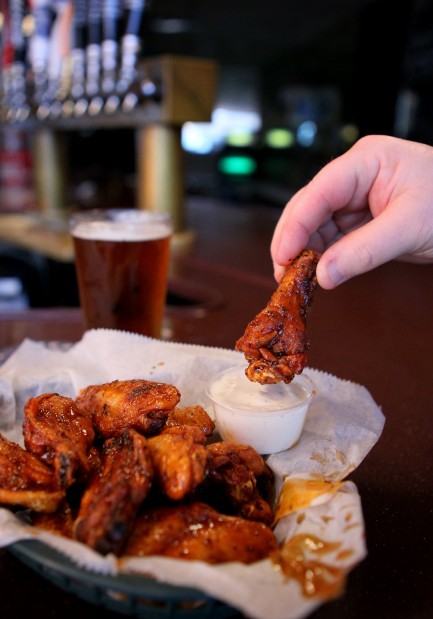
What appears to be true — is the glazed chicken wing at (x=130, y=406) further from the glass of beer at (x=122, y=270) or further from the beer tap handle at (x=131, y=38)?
the beer tap handle at (x=131, y=38)

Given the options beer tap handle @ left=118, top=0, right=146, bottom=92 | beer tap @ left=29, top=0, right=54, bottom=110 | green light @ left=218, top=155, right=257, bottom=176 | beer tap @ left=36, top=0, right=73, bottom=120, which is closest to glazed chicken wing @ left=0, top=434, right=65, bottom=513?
beer tap handle @ left=118, top=0, right=146, bottom=92

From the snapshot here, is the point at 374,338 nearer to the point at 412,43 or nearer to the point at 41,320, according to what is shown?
the point at 41,320

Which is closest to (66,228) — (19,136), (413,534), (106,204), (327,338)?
(106,204)

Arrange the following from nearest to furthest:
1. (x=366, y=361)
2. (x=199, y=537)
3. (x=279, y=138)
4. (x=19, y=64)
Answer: (x=199, y=537)
(x=366, y=361)
(x=19, y=64)
(x=279, y=138)

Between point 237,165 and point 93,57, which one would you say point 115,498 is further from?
point 237,165

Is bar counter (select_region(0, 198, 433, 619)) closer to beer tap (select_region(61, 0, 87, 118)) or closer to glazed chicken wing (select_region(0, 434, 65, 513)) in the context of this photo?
glazed chicken wing (select_region(0, 434, 65, 513))

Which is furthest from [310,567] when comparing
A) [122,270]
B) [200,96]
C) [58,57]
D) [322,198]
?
[58,57]
